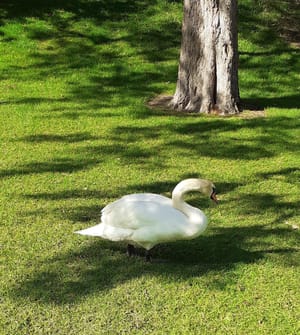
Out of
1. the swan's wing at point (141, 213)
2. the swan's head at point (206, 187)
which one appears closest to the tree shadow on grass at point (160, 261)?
the swan's wing at point (141, 213)

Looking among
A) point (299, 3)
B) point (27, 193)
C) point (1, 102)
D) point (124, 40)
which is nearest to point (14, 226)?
point (27, 193)

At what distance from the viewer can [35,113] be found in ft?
31.7

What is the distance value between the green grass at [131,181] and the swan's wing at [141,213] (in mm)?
377

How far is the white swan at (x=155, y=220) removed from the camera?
16.2 feet

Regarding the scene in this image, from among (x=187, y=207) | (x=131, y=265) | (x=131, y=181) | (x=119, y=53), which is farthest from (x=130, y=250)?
(x=119, y=53)

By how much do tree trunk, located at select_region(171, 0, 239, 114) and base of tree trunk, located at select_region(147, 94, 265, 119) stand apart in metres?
0.03

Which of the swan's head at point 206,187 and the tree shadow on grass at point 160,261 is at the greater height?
the swan's head at point 206,187

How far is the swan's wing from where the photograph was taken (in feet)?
16.2

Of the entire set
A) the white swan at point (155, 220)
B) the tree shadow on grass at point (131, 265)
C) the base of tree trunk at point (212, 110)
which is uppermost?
the base of tree trunk at point (212, 110)

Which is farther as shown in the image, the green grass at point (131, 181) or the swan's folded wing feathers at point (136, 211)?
the swan's folded wing feathers at point (136, 211)

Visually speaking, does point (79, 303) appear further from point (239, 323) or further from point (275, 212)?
point (275, 212)

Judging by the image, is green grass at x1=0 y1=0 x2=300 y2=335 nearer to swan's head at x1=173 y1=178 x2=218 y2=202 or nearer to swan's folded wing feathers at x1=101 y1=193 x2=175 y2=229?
swan's folded wing feathers at x1=101 y1=193 x2=175 y2=229

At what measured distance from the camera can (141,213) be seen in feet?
16.3

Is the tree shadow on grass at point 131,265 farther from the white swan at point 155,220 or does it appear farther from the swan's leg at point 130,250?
the white swan at point 155,220
